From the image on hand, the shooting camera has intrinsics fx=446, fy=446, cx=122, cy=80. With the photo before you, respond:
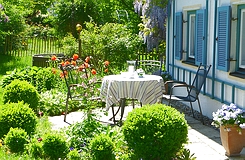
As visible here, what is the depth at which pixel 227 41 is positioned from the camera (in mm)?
6922

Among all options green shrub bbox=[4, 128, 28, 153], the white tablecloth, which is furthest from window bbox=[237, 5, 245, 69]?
green shrub bbox=[4, 128, 28, 153]

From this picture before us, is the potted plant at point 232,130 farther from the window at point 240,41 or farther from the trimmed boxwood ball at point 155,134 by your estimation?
the window at point 240,41

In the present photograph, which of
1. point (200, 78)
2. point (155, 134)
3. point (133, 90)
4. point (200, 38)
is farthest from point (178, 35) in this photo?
point (155, 134)

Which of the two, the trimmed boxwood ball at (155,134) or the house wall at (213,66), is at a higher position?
the house wall at (213,66)

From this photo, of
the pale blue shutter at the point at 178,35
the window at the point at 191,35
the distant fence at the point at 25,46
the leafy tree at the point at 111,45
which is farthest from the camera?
the distant fence at the point at 25,46

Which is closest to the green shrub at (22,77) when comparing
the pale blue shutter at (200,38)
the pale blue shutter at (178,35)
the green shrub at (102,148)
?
the pale blue shutter at (178,35)

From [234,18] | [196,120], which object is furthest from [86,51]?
[234,18]

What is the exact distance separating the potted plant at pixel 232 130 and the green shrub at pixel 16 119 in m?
2.53

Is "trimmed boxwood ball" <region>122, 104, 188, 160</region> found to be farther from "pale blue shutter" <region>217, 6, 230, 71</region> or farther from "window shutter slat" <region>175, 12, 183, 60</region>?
"window shutter slat" <region>175, 12, 183, 60</region>

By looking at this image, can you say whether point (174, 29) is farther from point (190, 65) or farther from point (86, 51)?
point (86, 51)

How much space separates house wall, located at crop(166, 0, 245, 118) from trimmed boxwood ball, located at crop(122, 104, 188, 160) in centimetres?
187

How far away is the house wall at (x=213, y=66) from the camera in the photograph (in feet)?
22.4

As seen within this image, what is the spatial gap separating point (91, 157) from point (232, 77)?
9.35ft

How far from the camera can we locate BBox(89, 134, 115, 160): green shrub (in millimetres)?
4961
